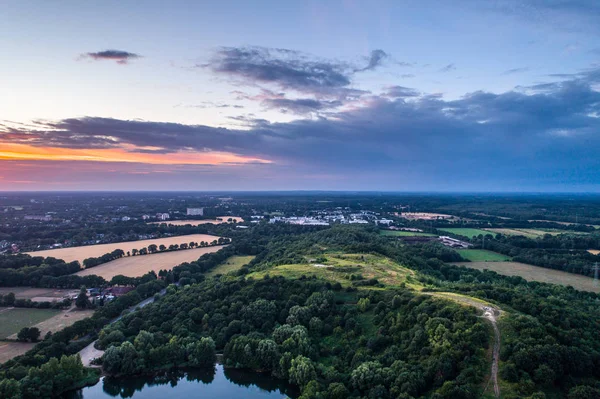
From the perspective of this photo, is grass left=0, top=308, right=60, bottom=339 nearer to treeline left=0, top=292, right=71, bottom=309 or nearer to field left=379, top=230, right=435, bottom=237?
treeline left=0, top=292, right=71, bottom=309

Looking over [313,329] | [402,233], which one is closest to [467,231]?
[402,233]

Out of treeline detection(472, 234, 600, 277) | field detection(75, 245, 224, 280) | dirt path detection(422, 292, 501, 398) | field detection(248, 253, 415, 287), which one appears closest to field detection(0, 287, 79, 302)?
field detection(75, 245, 224, 280)

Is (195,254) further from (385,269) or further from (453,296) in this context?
(453,296)

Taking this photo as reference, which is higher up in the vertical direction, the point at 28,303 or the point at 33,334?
the point at 33,334

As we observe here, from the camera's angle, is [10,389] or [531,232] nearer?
[10,389]

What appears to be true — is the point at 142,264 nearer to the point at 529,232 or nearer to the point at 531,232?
the point at 529,232

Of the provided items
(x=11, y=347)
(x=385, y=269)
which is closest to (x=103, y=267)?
(x=11, y=347)
